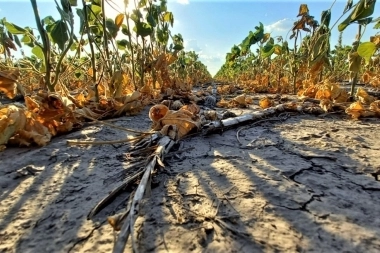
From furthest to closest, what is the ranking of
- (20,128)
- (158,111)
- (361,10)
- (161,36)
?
(161,36) < (361,10) < (158,111) < (20,128)

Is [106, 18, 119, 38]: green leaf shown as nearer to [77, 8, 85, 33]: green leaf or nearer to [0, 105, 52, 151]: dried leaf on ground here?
[77, 8, 85, 33]: green leaf

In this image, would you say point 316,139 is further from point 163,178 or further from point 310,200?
point 163,178

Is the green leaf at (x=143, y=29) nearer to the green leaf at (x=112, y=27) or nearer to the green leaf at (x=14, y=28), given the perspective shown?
the green leaf at (x=112, y=27)

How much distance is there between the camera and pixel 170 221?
2.90ft

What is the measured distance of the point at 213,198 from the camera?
1.02 metres

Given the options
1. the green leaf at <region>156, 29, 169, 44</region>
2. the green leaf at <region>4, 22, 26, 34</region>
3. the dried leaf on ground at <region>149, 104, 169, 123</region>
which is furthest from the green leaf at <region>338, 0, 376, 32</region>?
the green leaf at <region>156, 29, 169, 44</region>

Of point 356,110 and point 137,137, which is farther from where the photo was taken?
point 356,110

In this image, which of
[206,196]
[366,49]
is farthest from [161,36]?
[206,196]

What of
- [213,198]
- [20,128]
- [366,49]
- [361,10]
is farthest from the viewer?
[366,49]

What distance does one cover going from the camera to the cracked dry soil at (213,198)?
79 cm

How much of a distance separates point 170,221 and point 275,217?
35cm

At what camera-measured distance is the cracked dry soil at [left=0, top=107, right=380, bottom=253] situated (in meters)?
0.79

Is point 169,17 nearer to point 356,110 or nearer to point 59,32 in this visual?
point 59,32

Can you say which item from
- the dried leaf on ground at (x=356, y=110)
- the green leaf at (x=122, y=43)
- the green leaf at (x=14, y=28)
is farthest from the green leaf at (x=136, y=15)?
the dried leaf on ground at (x=356, y=110)
